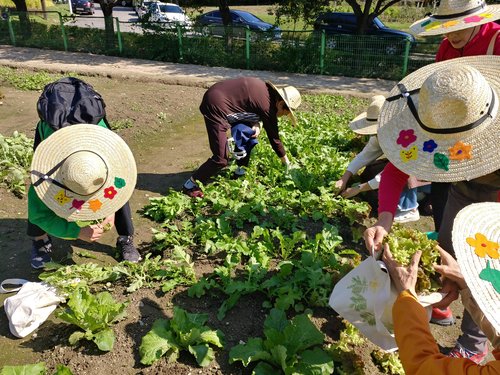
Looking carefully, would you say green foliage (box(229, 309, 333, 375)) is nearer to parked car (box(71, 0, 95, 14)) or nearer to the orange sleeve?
the orange sleeve

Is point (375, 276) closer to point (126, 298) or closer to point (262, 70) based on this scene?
point (126, 298)

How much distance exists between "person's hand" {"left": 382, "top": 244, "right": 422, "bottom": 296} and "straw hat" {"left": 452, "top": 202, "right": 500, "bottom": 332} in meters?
0.33

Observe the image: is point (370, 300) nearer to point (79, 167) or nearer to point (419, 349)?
point (419, 349)

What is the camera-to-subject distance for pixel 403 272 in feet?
6.34

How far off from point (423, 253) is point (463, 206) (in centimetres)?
74

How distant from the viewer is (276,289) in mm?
3174

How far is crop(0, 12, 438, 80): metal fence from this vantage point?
37.1 ft

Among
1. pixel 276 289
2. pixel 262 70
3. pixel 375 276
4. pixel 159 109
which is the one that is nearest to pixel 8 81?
pixel 159 109

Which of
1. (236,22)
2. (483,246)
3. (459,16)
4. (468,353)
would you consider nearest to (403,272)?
(483,246)

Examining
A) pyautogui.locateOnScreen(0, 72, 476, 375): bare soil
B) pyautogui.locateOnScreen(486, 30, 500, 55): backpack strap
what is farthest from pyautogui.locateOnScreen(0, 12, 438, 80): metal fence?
pyautogui.locateOnScreen(486, 30, 500, 55): backpack strap

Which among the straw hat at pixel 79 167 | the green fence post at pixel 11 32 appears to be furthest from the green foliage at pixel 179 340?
the green fence post at pixel 11 32

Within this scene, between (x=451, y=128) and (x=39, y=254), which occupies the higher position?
(x=451, y=128)

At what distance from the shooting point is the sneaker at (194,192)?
185 inches

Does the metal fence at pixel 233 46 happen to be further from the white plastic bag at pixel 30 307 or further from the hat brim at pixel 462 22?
the white plastic bag at pixel 30 307
